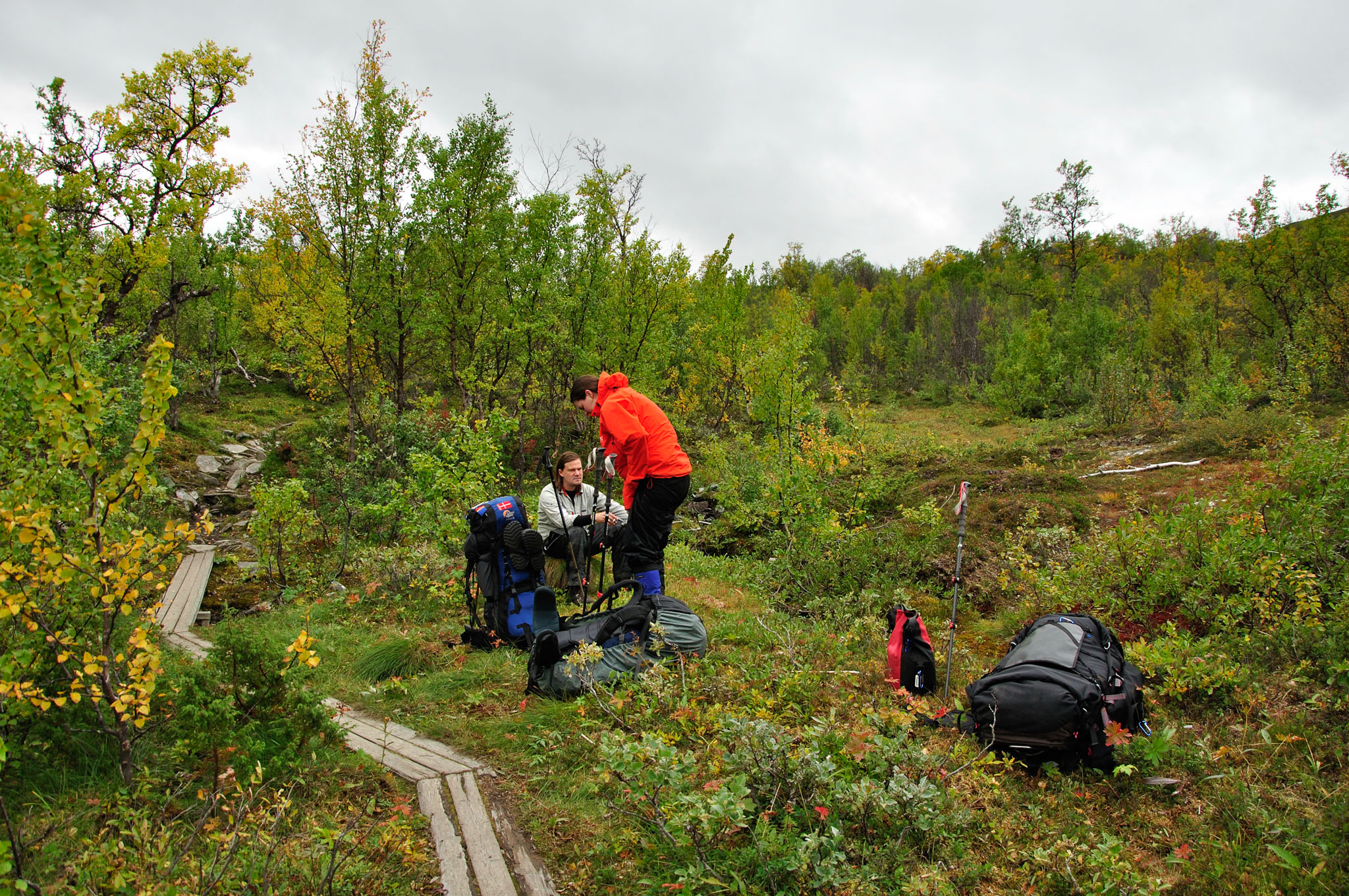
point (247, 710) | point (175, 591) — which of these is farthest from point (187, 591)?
point (247, 710)

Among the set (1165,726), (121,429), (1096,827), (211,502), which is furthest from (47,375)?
(211,502)

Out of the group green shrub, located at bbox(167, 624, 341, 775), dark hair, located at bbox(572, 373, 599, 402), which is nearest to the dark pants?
dark hair, located at bbox(572, 373, 599, 402)

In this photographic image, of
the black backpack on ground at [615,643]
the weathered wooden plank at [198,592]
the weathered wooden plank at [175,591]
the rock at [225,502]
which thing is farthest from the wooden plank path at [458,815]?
the rock at [225,502]

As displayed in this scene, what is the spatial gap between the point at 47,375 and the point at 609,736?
7.97ft

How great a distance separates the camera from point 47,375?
7.12ft

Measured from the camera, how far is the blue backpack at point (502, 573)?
5039 mm

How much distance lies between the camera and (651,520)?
524 centimetres

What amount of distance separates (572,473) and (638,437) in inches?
42.4

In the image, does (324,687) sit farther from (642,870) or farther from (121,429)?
(121,429)

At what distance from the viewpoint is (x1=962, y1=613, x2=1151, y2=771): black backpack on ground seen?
3.28 metres

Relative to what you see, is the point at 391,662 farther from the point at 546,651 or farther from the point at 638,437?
the point at 638,437

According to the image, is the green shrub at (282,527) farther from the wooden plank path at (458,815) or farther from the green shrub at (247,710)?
the green shrub at (247,710)

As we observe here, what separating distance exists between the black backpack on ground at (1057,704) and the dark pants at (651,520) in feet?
8.11

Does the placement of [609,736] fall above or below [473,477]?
below
